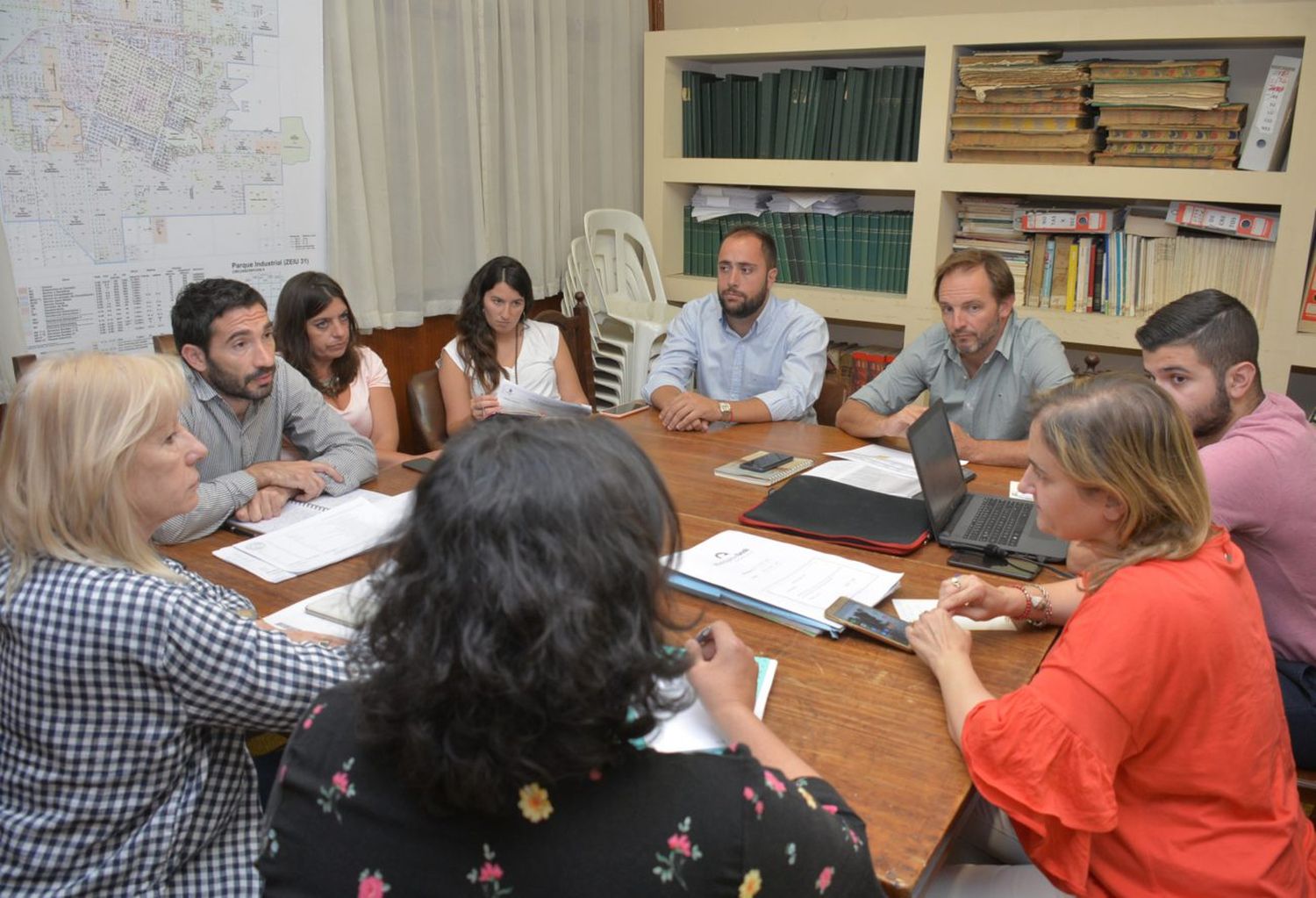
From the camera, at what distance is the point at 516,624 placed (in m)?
0.73

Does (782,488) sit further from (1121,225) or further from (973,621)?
(1121,225)

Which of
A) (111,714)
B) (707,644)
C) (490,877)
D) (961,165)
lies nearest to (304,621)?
(111,714)

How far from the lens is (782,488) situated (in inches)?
84.0

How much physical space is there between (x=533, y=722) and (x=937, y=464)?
1445mm

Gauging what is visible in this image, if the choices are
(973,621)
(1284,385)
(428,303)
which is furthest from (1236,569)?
(428,303)

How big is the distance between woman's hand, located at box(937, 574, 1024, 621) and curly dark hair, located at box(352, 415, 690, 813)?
0.84 meters

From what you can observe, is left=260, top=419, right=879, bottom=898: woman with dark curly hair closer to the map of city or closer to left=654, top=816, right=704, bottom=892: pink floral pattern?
left=654, top=816, right=704, bottom=892: pink floral pattern

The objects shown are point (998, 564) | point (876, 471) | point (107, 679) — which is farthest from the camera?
point (876, 471)

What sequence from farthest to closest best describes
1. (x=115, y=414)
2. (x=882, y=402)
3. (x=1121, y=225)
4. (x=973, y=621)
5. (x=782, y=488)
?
(x=1121, y=225), (x=882, y=402), (x=782, y=488), (x=973, y=621), (x=115, y=414)

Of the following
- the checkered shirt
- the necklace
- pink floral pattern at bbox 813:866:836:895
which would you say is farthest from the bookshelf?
the checkered shirt

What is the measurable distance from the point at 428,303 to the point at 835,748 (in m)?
2.92

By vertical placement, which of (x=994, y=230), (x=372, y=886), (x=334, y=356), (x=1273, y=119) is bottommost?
(x=372, y=886)

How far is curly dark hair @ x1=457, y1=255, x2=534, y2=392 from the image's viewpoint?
131 inches

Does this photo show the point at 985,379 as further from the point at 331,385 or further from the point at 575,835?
the point at 575,835
